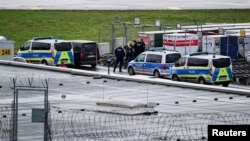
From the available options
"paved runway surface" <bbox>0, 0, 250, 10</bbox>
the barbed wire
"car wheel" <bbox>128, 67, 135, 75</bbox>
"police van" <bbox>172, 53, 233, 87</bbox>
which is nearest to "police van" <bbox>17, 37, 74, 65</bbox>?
"car wheel" <bbox>128, 67, 135, 75</bbox>

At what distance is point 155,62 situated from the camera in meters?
65.8

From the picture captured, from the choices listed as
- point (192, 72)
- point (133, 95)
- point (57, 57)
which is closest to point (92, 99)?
point (133, 95)

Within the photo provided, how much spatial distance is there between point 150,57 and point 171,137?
3822 cm

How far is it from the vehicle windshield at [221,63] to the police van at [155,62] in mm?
4366

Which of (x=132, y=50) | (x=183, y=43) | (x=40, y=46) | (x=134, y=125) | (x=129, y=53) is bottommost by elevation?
(x=134, y=125)

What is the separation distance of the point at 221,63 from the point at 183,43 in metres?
9.46

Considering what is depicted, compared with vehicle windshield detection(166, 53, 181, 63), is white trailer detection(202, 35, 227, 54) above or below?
above

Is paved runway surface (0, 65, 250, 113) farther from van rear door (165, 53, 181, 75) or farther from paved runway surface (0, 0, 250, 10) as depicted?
paved runway surface (0, 0, 250, 10)

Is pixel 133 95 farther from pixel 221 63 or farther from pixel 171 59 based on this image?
pixel 171 59

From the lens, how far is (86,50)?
240ft

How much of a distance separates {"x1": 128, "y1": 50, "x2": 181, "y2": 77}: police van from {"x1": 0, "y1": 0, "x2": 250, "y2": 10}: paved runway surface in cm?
3971

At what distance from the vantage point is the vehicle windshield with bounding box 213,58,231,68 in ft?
201

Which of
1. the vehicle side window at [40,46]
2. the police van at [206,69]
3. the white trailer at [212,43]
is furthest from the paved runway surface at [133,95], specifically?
the vehicle side window at [40,46]

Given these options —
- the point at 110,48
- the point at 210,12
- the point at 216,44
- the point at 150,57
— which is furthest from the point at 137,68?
the point at 210,12
